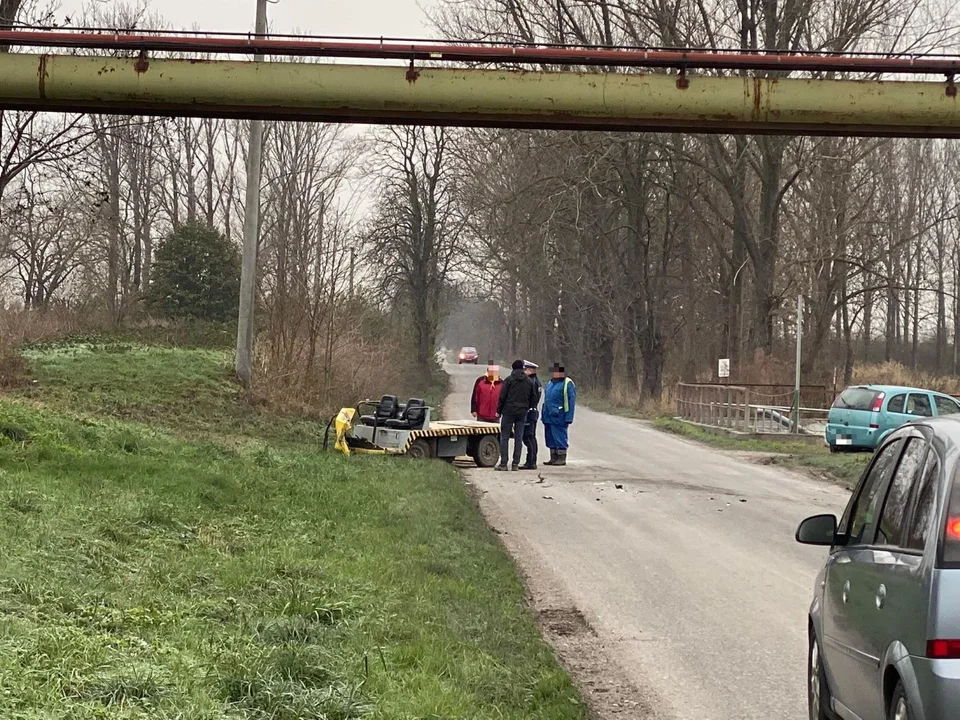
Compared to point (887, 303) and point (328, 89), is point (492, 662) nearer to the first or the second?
point (328, 89)

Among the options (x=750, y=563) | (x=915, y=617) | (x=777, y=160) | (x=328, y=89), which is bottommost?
(x=750, y=563)

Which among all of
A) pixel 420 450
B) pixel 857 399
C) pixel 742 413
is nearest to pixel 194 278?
pixel 742 413

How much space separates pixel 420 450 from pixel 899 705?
17007mm

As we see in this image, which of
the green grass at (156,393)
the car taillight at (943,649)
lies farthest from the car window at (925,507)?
the green grass at (156,393)

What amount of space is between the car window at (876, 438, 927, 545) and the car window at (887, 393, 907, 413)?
2297 centimetres

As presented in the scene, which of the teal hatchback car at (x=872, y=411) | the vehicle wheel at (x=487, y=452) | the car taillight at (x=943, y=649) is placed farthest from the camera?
the teal hatchback car at (x=872, y=411)

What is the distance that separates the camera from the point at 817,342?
133 feet

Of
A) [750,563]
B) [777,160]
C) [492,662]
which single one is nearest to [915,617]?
[492,662]

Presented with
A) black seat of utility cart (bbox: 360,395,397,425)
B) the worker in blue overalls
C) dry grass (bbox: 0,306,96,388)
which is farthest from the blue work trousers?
dry grass (bbox: 0,306,96,388)

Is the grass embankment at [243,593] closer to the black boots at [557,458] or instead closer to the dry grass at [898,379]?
the black boots at [557,458]

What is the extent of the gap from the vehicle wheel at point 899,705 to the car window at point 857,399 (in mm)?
23759

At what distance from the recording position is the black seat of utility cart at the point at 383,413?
69.6ft

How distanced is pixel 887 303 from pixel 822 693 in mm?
68993

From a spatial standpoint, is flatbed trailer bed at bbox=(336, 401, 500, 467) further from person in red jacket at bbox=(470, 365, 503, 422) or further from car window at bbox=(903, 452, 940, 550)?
car window at bbox=(903, 452, 940, 550)
